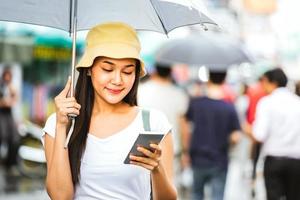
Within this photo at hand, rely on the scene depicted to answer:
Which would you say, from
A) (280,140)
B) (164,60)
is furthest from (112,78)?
(164,60)

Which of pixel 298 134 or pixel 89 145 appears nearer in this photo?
pixel 89 145

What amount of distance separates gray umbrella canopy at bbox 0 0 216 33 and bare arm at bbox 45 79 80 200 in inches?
24.9

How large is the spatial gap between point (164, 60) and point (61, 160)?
18.6ft

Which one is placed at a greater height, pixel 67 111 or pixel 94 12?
pixel 94 12

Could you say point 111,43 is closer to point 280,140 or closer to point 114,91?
point 114,91

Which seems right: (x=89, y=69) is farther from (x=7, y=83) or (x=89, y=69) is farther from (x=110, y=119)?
(x=7, y=83)

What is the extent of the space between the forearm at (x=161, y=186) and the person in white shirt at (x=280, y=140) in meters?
4.01

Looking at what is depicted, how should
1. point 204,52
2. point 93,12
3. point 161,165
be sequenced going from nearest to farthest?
point 161,165 → point 93,12 → point 204,52

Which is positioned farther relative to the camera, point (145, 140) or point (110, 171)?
point (110, 171)

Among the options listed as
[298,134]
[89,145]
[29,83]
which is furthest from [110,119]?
[29,83]

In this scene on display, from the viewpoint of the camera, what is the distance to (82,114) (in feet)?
12.7

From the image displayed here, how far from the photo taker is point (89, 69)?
390cm

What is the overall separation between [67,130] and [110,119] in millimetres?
221

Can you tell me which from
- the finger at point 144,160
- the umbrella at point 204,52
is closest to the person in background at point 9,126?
the umbrella at point 204,52
